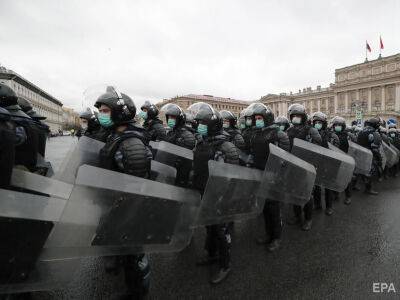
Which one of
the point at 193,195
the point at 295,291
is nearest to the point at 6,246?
the point at 193,195

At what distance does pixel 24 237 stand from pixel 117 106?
4.29 feet

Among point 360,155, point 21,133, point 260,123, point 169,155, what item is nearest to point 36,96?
point 169,155

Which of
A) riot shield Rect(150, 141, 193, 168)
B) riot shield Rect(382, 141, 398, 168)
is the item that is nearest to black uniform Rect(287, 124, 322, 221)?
riot shield Rect(150, 141, 193, 168)

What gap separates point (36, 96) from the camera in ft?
259

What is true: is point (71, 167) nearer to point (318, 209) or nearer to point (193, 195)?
point (193, 195)

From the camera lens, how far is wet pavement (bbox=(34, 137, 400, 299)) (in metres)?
2.84

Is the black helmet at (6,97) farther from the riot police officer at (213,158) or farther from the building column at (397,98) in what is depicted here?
the building column at (397,98)

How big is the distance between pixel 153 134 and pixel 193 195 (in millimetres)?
3371

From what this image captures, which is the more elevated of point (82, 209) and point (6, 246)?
point (82, 209)

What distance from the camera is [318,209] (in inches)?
239

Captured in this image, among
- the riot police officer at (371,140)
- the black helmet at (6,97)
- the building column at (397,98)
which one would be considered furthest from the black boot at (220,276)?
the building column at (397,98)

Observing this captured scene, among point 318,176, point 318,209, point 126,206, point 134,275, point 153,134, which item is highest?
point 153,134

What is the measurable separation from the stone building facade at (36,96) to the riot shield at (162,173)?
43879 millimetres

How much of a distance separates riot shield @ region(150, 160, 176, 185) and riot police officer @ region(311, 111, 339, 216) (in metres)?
2.93
